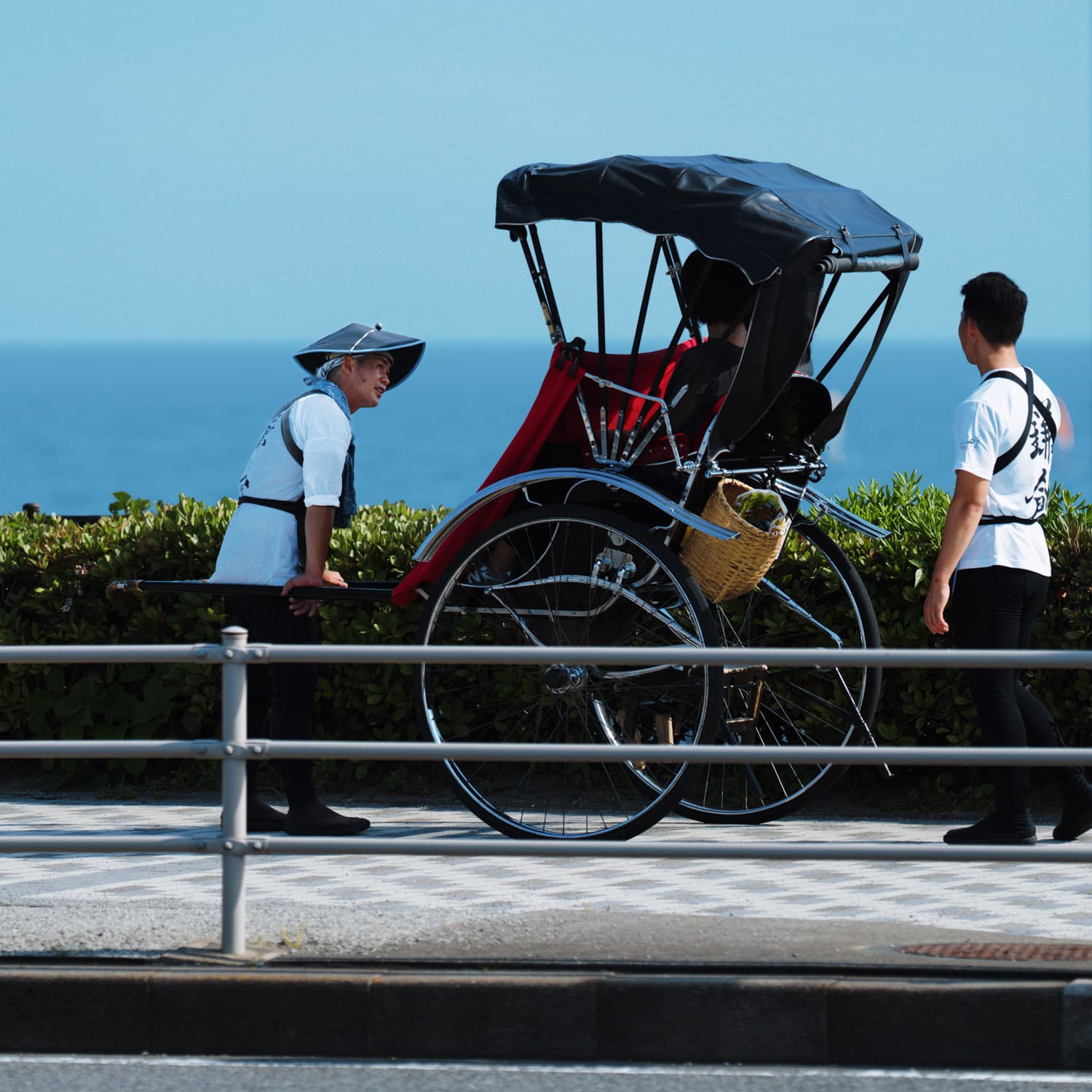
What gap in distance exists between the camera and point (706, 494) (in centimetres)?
704

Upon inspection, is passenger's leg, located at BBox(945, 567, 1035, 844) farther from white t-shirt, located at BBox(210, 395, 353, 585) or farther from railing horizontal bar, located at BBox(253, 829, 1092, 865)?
white t-shirt, located at BBox(210, 395, 353, 585)

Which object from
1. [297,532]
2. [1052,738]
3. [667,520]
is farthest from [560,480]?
[1052,738]

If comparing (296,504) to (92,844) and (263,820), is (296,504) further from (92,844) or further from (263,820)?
(92,844)

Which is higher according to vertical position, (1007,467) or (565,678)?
(1007,467)

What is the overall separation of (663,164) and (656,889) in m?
2.70

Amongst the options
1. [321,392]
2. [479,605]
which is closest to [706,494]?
[479,605]

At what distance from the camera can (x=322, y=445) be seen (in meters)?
6.77

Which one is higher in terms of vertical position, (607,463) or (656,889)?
(607,463)

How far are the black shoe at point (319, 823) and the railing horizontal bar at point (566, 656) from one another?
2066 millimetres

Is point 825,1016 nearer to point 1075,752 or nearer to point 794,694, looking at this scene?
point 1075,752

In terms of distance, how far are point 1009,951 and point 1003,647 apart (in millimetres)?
1899

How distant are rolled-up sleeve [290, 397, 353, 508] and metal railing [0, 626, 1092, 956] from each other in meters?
1.95

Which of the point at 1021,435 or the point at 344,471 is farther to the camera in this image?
the point at 344,471

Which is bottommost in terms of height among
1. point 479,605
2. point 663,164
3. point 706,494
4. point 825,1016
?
point 825,1016
